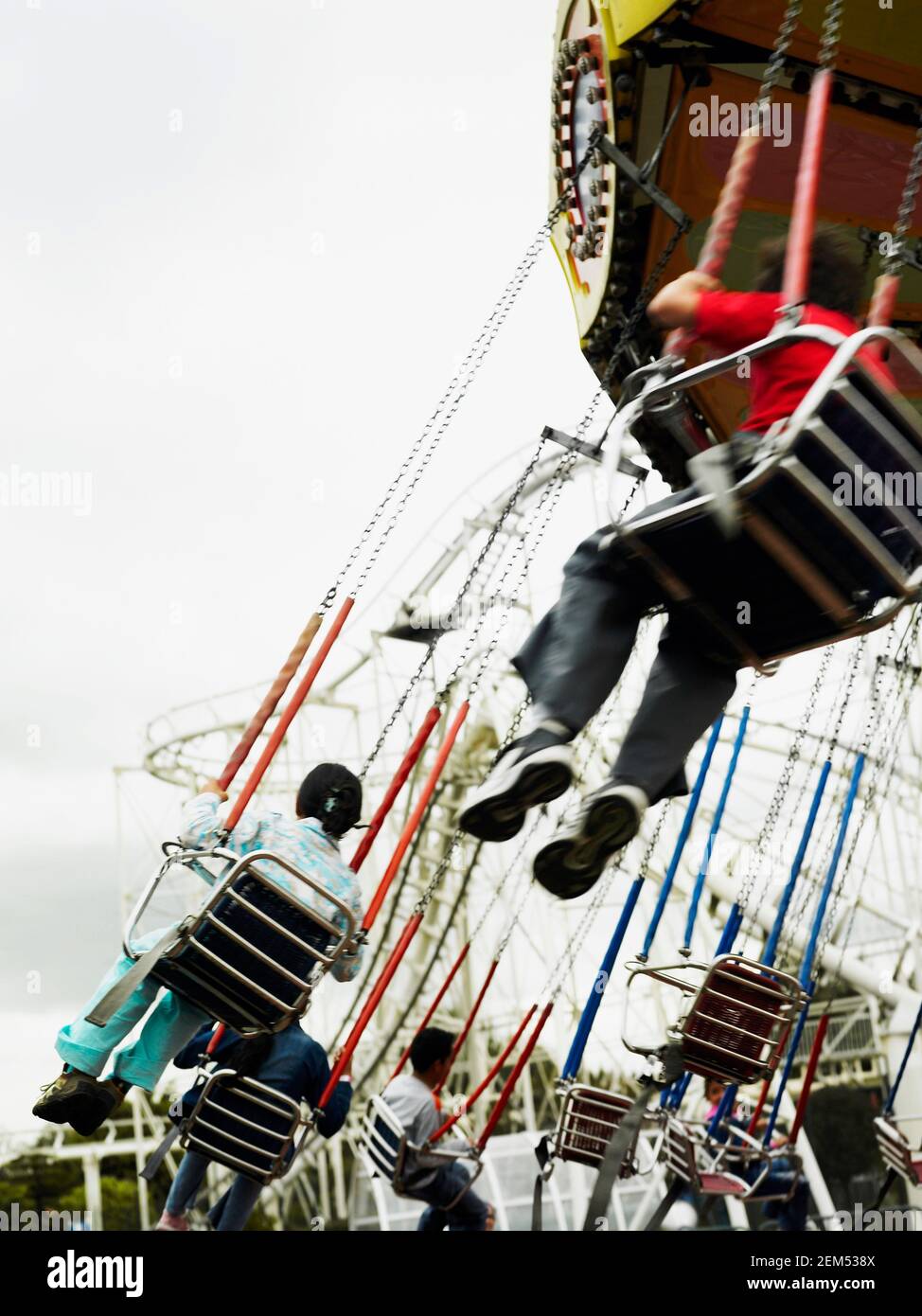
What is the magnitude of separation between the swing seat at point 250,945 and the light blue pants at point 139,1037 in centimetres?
14

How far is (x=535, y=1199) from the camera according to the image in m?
5.68

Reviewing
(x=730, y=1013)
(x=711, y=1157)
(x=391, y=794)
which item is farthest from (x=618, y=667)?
(x=711, y=1157)

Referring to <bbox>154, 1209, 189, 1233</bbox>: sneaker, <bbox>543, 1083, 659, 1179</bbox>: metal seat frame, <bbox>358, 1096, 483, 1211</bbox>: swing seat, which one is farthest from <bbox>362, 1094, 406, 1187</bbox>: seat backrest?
<bbox>154, 1209, 189, 1233</bbox>: sneaker

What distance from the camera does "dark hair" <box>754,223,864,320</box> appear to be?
3.32m

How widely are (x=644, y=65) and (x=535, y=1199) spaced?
13.7ft

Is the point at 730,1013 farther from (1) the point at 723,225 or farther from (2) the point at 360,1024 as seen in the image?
(1) the point at 723,225

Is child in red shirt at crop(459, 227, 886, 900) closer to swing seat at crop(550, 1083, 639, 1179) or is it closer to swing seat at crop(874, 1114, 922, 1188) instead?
swing seat at crop(550, 1083, 639, 1179)

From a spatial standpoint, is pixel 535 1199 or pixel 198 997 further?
pixel 535 1199

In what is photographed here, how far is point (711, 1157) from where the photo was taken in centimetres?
643

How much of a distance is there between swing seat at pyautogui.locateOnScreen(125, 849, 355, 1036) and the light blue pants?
143 millimetres

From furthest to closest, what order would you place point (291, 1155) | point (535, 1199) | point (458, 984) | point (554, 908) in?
point (458, 984)
point (554, 908)
point (535, 1199)
point (291, 1155)

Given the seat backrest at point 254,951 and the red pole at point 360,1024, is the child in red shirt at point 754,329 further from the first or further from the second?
the red pole at point 360,1024
